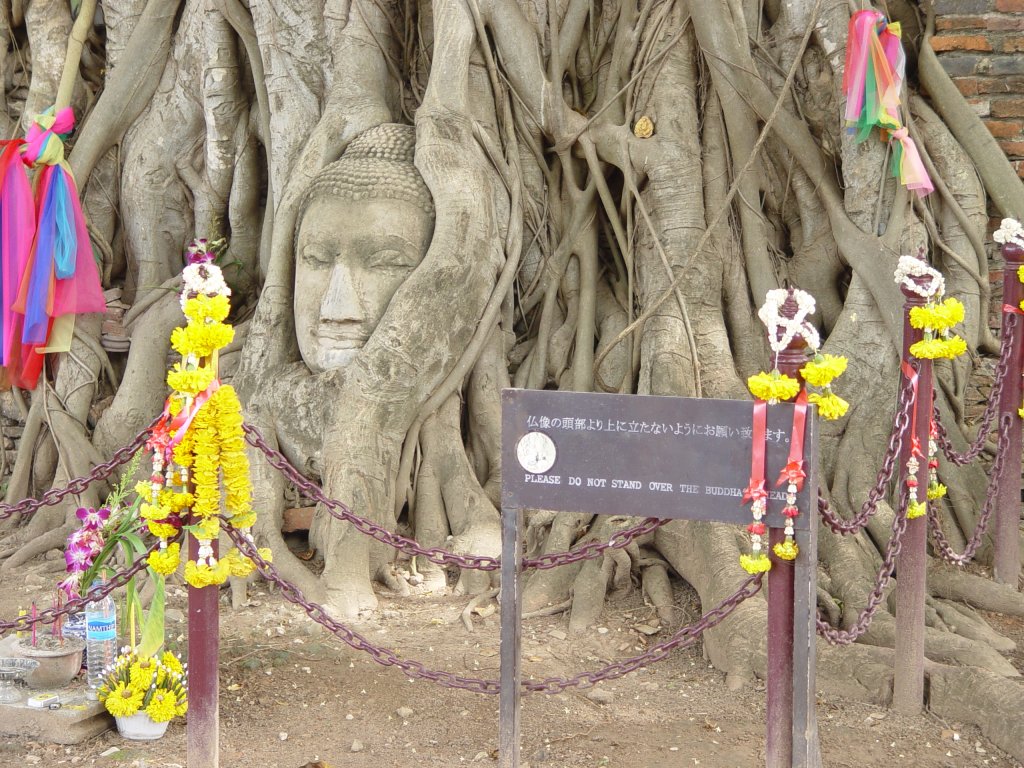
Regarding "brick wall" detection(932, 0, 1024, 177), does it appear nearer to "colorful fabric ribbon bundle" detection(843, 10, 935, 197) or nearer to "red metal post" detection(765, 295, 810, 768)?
"colorful fabric ribbon bundle" detection(843, 10, 935, 197)

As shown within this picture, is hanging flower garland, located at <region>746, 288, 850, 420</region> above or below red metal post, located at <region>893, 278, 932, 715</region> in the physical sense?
above

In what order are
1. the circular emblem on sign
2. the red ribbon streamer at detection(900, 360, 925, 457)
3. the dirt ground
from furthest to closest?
the red ribbon streamer at detection(900, 360, 925, 457)
the dirt ground
the circular emblem on sign

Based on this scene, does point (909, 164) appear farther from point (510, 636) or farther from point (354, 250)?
point (510, 636)

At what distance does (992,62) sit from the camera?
533cm

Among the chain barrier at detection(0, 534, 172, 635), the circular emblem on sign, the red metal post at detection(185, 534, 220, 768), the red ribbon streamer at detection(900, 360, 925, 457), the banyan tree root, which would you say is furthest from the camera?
the banyan tree root

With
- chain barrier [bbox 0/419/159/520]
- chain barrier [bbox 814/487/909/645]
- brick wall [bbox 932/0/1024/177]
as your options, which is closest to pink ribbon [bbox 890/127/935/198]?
brick wall [bbox 932/0/1024/177]

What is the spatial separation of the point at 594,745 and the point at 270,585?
1.82 m

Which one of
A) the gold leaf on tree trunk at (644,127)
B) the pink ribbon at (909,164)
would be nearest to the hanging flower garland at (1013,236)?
the pink ribbon at (909,164)

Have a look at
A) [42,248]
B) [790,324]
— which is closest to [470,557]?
[790,324]

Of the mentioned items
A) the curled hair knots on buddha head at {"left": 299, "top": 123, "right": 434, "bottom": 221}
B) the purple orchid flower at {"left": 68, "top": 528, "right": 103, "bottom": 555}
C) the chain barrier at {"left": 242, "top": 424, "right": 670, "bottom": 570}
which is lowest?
the purple orchid flower at {"left": 68, "top": 528, "right": 103, "bottom": 555}

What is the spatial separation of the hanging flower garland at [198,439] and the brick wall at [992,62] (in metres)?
3.81

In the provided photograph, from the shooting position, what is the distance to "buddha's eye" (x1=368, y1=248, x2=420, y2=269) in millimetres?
4941

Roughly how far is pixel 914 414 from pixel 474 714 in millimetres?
1647

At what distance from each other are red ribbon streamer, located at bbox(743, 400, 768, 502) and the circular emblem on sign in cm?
51
